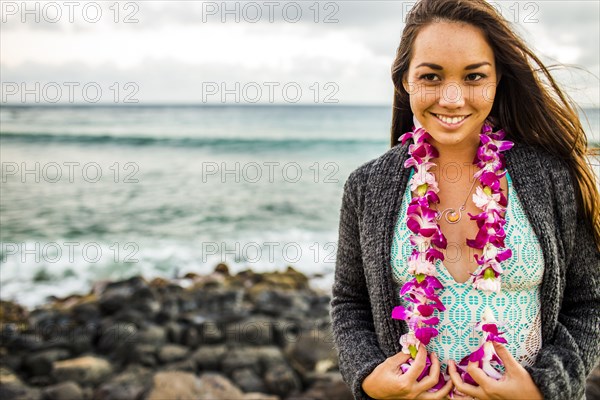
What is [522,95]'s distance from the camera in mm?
2172

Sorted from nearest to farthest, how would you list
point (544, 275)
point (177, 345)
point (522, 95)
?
point (544, 275), point (522, 95), point (177, 345)

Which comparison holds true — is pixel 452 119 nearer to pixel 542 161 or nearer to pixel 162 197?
pixel 542 161

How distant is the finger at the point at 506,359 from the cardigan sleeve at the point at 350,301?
41 centimetres

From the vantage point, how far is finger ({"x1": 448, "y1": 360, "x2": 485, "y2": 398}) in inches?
76.3

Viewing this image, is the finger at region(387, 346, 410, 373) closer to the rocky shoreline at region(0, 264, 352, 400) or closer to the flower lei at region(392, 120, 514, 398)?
the flower lei at region(392, 120, 514, 398)

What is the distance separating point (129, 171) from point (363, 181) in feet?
52.2

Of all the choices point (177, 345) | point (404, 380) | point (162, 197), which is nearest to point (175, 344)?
point (177, 345)

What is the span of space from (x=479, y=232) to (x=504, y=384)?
480 mm

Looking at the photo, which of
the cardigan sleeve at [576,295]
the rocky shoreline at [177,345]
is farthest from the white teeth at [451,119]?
the rocky shoreline at [177,345]

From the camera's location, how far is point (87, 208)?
13305 millimetres

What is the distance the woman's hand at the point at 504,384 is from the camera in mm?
1894

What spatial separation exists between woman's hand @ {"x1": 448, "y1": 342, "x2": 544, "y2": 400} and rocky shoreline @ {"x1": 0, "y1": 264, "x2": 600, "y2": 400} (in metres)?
2.67

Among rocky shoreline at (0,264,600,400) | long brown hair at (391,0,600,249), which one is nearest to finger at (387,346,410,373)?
long brown hair at (391,0,600,249)

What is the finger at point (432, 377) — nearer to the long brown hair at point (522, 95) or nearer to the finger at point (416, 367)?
the finger at point (416, 367)
